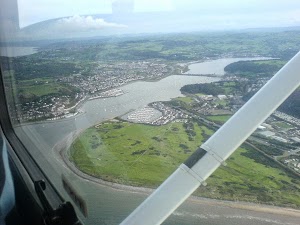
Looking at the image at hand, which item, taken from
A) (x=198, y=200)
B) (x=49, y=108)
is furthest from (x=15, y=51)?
(x=198, y=200)

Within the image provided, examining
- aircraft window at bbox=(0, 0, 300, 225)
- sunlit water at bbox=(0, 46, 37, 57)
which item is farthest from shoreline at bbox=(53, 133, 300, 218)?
sunlit water at bbox=(0, 46, 37, 57)

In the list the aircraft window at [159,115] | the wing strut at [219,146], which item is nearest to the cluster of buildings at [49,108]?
the aircraft window at [159,115]

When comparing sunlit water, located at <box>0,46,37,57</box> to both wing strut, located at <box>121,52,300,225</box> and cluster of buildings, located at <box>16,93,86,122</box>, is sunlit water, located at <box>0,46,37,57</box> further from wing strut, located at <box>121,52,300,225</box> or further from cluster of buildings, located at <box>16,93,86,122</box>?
wing strut, located at <box>121,52,300,225</box>

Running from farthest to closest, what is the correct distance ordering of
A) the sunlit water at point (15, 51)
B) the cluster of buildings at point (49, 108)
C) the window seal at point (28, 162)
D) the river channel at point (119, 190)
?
the sunlit water at point (15, 51) → the cluster of buildings at point (49, 108) → the window seal at point (28, 162) → the river channel at point (119, 190)

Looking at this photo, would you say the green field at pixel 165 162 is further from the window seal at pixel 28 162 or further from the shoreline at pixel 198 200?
the window seal at pixel 28 162

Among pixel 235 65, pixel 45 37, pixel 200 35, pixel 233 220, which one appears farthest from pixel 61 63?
pixel 233 220

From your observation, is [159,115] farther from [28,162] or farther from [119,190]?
[28,162]
